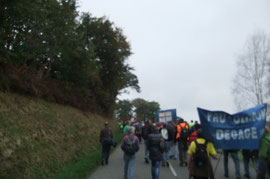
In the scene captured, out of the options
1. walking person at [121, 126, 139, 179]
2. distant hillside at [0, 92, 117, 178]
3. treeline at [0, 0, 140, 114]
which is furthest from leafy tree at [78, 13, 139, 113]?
walking person at [121, 126, 139, 179]

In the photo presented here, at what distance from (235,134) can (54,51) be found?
37.2 feet

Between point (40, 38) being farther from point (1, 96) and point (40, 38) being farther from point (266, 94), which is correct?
point (266, 94)

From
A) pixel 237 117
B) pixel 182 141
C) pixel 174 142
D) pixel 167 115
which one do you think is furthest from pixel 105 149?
pixel 167 115

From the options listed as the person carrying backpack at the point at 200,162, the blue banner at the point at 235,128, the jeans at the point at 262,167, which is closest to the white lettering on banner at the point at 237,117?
the blue banner at the point at 235,128

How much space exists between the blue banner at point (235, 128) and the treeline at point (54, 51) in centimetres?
763

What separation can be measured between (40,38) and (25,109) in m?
3.93

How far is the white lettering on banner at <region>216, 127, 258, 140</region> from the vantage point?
5.41 metres

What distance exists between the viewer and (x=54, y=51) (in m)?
13.4

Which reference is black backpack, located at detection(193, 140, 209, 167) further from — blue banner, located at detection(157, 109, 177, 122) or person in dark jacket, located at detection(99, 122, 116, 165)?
blue banner, located at detection(157, 109, 177, 122)

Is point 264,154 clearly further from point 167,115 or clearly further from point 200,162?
point 167,115

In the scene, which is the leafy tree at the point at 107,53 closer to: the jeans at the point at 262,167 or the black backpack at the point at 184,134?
the black backpack at the point at 184,134

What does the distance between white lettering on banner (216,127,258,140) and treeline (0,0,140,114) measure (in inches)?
314

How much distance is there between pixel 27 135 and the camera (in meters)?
8.56

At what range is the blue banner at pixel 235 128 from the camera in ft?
17.5
